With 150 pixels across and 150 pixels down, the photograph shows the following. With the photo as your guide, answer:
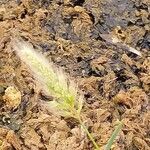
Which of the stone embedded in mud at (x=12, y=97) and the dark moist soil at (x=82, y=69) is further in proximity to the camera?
the stone embedded in mud at (x=12, y=97)

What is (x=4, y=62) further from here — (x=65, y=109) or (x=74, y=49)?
(x=65, y=109)

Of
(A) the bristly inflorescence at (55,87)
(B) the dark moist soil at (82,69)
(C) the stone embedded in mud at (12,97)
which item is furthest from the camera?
(C) the stone embedded in mud at (12,97)

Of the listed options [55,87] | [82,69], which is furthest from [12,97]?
[55,87]

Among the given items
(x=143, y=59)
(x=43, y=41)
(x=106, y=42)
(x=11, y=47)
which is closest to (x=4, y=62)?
(x=11, y=47)

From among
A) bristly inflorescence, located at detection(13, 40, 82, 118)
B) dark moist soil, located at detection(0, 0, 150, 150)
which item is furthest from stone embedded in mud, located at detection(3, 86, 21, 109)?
bristly inflorescence, located at detection(13, 40, 82, 118)

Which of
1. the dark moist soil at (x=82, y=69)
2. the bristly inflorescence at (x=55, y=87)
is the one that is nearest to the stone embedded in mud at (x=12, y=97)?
the dark moist soil at (x=82, y=69)

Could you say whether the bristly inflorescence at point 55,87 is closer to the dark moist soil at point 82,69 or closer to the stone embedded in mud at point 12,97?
the dark moist soil at point 82,69
